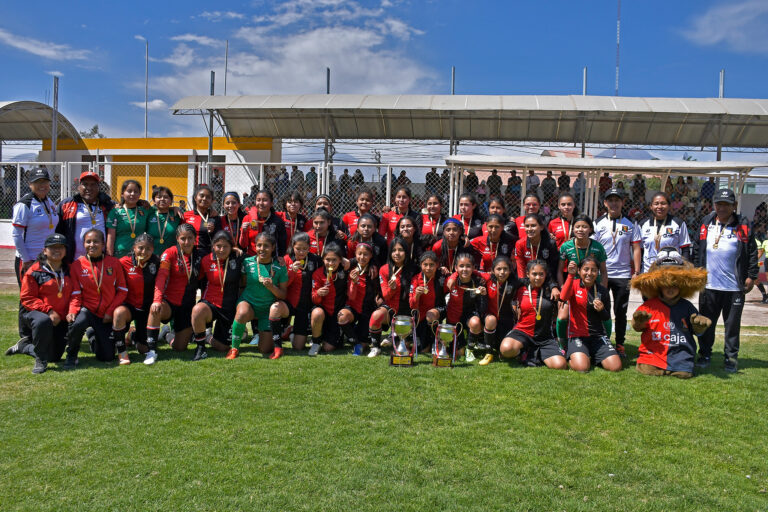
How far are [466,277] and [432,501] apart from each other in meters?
3.27

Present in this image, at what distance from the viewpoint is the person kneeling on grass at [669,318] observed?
216 inches

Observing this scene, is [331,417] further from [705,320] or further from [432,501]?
[705,320]

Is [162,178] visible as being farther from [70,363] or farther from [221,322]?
[70,363]

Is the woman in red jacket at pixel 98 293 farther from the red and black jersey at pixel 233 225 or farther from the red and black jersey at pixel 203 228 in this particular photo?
the red and black jersey at pixel 233 225

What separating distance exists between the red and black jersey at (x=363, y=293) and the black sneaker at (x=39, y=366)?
3.19 m

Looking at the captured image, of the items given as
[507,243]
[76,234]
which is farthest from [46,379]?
[507,243]

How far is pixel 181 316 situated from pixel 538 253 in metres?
4.27

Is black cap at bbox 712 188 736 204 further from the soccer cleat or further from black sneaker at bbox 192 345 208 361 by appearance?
black sneaker at bbox 192 345 208 361

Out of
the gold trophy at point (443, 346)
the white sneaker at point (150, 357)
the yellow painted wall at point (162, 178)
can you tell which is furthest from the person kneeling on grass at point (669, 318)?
the yellow painted wall at point (162, 178)

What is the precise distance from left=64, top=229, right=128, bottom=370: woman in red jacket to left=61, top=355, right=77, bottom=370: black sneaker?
10cm

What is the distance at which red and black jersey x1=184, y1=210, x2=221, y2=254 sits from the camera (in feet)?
21.6

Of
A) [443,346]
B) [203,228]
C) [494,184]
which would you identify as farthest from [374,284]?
[494,184]

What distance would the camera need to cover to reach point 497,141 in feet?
57.2

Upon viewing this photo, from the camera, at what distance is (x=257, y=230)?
689 cm
